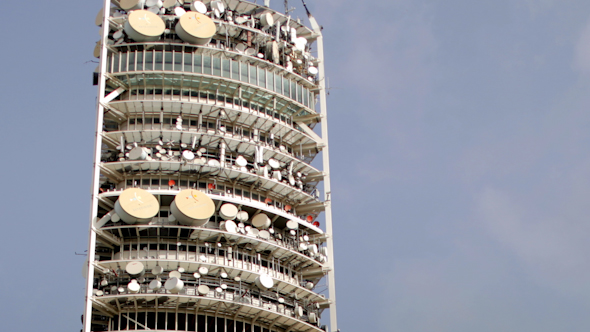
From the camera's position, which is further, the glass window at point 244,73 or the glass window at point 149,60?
the glass window at point 244,73

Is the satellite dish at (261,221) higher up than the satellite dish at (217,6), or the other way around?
the satellite dish at (217,6)

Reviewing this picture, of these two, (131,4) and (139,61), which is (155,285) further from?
(131,4)

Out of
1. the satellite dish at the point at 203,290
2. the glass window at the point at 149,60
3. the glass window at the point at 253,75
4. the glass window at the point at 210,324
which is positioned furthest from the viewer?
the glass window at the point at 253,75

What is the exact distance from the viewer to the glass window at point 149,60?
92875 mm

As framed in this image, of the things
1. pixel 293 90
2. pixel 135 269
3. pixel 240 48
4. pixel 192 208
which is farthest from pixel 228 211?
pixel 240 48

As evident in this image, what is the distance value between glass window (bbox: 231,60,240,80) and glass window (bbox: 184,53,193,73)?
4.22 meters

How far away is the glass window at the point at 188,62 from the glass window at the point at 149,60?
3.23m

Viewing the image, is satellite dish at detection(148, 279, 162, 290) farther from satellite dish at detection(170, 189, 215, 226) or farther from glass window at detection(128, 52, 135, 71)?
glass window at detection(128, 52, 135, 71)

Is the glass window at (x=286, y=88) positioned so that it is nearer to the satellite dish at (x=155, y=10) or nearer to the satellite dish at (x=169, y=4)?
the satellite dish at (x=169, y=4)

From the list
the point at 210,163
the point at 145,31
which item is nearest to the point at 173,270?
the point at 210,163

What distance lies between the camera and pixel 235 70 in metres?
95.5

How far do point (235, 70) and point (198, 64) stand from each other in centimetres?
384

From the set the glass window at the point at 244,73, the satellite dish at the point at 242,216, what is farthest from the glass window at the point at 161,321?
the glass window at the point at 244,73

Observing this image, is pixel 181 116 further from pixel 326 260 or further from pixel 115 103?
pixel 326 260
